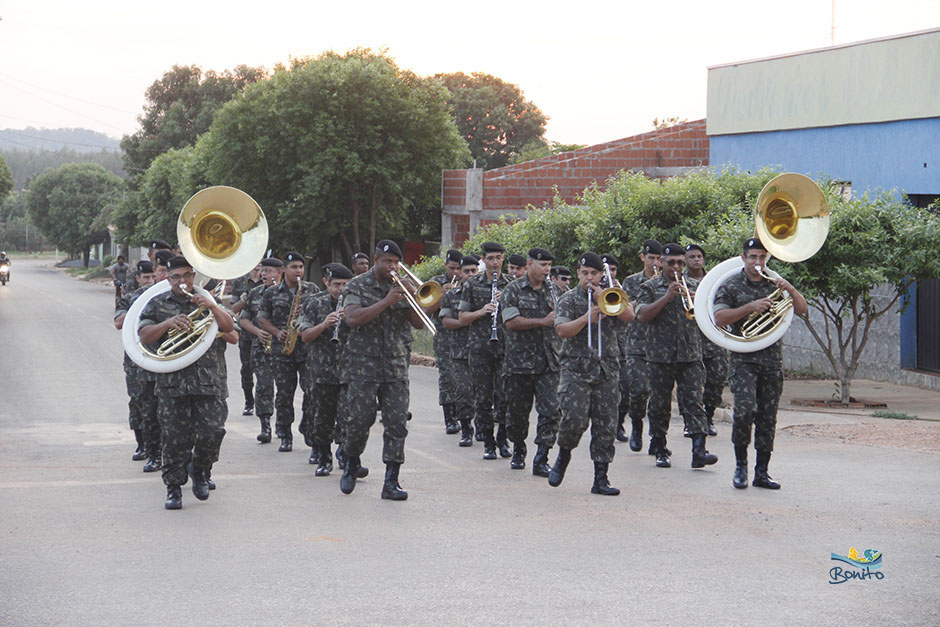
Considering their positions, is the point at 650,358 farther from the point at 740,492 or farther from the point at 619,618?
the point at 619,618

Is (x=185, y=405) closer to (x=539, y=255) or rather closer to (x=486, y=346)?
(x=539, y=255)

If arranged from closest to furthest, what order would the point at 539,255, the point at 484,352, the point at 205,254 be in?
the point at 205,254 → the point at 539,255 → the point at 484,352

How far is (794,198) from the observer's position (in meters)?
9.97

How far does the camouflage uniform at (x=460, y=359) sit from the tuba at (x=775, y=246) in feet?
10.4

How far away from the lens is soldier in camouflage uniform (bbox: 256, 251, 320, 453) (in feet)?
37.7

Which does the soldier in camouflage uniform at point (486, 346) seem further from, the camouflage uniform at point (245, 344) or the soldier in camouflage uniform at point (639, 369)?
the camouflage uniform at point (245, 344)

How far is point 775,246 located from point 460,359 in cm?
385

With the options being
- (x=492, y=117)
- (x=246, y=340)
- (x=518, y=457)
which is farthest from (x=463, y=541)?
(x=492, y=117)

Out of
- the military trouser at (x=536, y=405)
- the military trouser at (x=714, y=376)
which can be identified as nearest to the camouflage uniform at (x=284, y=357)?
the military trouser at (x=536, y=405)

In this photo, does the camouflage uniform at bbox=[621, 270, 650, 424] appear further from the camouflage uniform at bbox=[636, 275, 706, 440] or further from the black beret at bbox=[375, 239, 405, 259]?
the black beret at bbox=[375, 239, 405, 259]

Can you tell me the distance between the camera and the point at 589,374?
30.1 ft

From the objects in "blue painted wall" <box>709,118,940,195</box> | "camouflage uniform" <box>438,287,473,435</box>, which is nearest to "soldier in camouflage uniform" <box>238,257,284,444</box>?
"camouflage uniform" <box>438,287,473,435</box>

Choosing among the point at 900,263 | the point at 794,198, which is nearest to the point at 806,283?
the point at 900,263

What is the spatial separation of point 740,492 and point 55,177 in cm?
→ 9706
